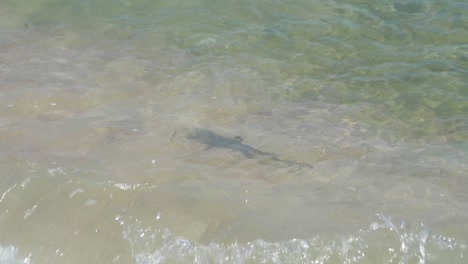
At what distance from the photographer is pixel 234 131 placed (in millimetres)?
6102

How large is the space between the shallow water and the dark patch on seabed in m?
0.03

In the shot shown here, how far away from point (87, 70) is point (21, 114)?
3.90 feet

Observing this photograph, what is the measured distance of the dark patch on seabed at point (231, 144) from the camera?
220 inches

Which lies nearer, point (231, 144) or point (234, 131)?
point (231, 144)

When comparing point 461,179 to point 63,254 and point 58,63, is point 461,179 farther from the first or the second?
point 58,63

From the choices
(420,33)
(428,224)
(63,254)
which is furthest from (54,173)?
(420,33)

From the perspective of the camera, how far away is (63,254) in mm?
4629

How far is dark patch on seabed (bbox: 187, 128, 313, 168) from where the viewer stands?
5.60m

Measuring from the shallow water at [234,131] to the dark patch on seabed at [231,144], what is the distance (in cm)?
3

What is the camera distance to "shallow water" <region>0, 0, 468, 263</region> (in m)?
4.60

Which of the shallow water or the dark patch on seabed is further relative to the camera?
the dark patch on seabed

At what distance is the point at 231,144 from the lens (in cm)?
584

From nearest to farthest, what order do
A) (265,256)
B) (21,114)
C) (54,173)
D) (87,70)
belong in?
(265,256)
(54,173)
(21,114)
(87,70)

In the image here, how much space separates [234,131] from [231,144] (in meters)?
0.28
